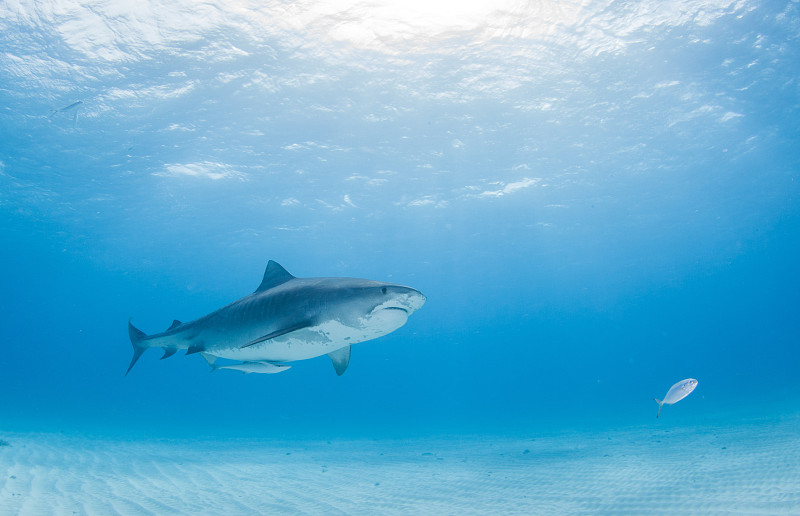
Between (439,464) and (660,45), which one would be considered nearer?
(439,464)

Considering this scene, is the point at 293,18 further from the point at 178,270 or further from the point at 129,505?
the point at 178,270

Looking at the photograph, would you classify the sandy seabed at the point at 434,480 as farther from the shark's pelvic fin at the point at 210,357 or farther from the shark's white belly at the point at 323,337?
the shark's white belly at the point at 323,337

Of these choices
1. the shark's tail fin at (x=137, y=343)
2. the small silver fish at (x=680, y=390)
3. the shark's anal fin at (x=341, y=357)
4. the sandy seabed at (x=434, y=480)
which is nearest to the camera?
the shark's anal fin at (x=341, y=357)

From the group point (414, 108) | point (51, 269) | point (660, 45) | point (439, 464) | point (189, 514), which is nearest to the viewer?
point (189, 514)

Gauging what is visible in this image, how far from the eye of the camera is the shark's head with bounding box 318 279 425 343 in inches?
157

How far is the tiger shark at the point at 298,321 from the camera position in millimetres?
4082

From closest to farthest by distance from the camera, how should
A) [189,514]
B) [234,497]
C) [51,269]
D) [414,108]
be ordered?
[189,514] < [234,497] < [414,108] < [51,269]

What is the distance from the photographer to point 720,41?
13.9 meters

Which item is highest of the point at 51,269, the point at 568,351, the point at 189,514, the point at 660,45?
the point at 568,351

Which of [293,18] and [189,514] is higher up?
[293,18]

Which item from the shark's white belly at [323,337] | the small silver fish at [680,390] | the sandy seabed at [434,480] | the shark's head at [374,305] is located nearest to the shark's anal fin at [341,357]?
the shark's white belly at [323,337]

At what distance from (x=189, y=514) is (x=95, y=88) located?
14.6 meters

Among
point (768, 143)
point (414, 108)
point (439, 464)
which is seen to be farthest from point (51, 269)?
point (768, 143)

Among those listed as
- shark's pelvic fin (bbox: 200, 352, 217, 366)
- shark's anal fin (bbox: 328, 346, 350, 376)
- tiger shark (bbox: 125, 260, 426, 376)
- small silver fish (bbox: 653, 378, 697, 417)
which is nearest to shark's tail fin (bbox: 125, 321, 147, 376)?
tiger shark (bbox: 125, 260, 426, 376)
